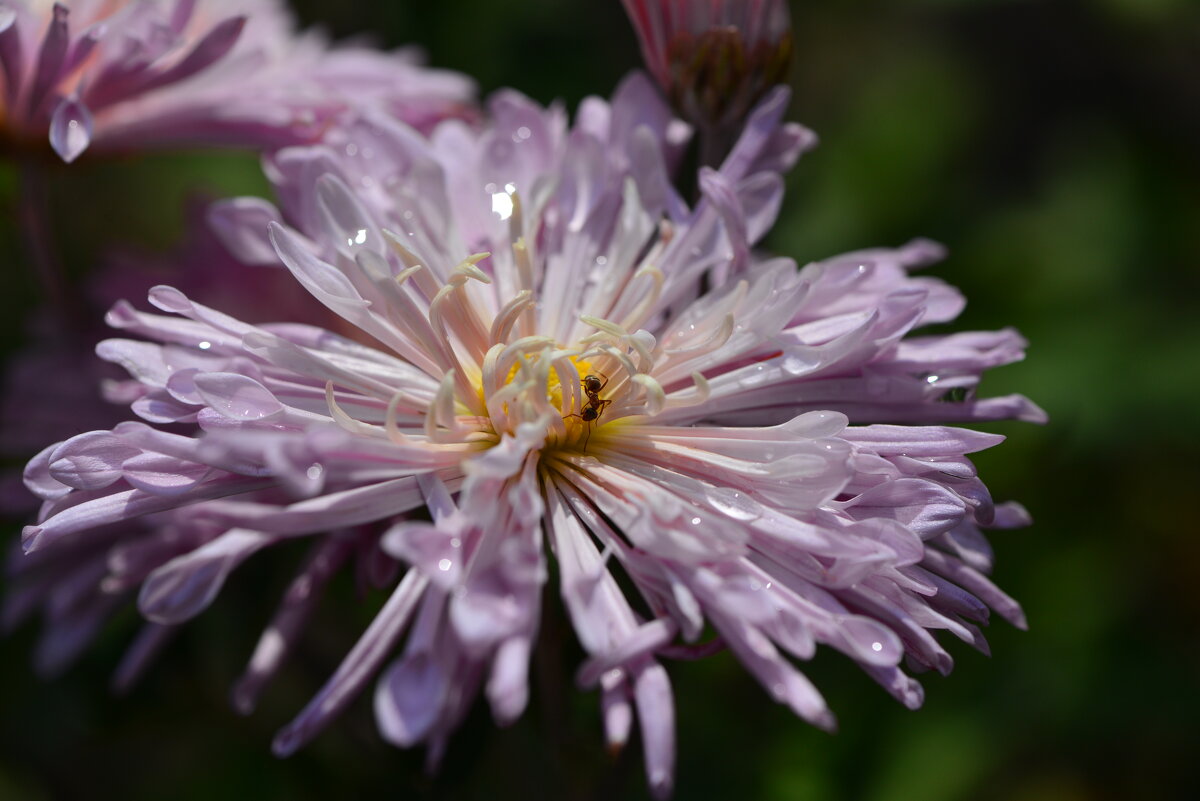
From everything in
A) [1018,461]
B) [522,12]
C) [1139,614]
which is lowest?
[1139,614]

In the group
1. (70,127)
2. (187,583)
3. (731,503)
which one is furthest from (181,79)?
(731,503)

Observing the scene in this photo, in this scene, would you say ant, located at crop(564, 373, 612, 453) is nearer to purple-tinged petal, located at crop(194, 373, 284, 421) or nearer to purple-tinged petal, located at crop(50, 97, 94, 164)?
purple-tinged petal, located at crop(194, 373, 284, 421)

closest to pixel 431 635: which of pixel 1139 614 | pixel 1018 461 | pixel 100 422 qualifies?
pixel 100 422

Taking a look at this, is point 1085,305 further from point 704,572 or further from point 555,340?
point 704,572

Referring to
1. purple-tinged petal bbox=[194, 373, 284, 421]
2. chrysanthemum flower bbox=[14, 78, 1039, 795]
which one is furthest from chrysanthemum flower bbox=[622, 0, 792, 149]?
purple-tinged petal bbox=[194, 373, 284, 421]

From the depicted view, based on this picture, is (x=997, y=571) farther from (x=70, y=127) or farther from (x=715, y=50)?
(x=70, y=127)
